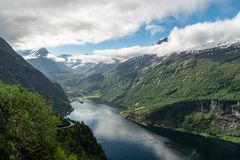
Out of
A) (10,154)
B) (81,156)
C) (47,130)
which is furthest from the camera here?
(81,156)

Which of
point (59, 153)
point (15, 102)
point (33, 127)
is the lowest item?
point (59, 153)

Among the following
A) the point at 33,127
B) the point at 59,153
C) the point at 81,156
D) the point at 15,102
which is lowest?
the point at 81,156

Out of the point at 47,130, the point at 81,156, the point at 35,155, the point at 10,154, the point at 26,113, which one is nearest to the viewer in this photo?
the point at 10,154

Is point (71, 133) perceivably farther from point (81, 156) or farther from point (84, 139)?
point (81, 156)

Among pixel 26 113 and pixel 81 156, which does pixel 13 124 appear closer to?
pixel 26 113

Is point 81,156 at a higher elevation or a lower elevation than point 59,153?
lower

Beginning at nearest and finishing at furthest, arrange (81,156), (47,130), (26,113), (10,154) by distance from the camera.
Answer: (10,154), (26,113), (47,130), (81,156)

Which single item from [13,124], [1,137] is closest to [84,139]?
[13,124]

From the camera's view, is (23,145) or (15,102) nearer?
(23,145)

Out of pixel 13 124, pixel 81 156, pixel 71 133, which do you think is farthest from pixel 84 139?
pixel 13 124
